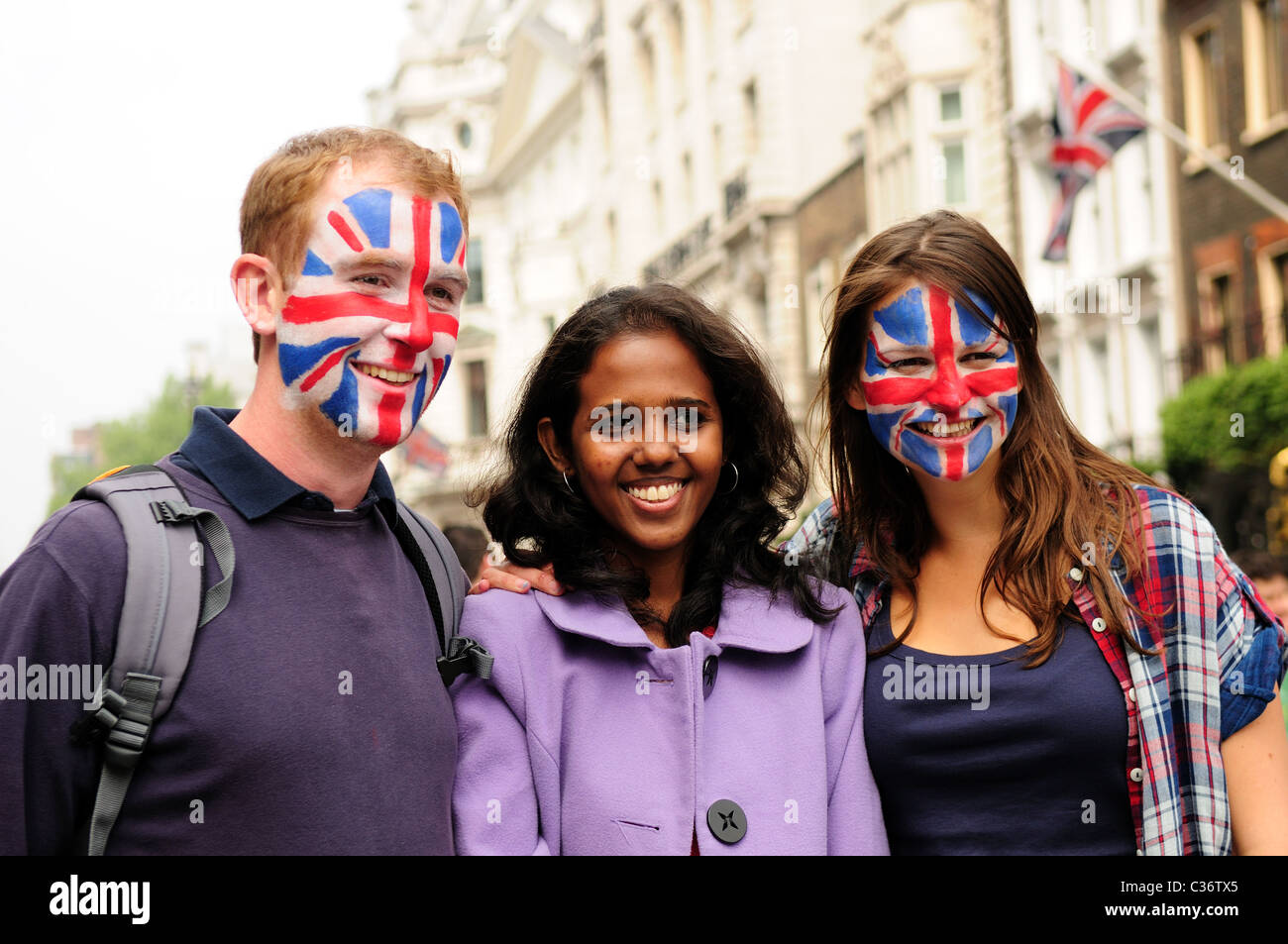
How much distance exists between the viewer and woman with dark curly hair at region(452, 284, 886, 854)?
310 cm

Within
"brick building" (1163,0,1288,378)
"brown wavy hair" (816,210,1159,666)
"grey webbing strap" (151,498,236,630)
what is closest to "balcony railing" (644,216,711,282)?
"brick building" (1163,0,1288,378)

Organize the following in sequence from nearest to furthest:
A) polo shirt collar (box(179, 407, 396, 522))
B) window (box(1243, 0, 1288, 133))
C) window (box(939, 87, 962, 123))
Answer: polo shirt collar (box(179, 407, 396, 522))
window (box(1243, 0, 1288, 133))
window (box(939, 87, 962, 123))

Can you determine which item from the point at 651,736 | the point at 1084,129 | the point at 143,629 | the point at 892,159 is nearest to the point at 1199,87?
A: the point at 1084,129

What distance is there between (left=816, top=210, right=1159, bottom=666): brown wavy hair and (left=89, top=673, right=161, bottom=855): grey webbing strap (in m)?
1.68

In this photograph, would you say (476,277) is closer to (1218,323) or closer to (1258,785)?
(1218,323)

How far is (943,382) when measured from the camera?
3.57 m

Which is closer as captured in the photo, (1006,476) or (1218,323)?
(1006,476)

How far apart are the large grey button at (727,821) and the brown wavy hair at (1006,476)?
0.65m

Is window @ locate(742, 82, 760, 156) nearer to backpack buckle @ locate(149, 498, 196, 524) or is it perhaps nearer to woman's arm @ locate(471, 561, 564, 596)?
woman's arm @ locate(471, 561, 564, 596)

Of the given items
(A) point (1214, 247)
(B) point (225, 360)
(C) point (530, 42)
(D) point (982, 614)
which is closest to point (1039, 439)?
(D) point (982, 614)

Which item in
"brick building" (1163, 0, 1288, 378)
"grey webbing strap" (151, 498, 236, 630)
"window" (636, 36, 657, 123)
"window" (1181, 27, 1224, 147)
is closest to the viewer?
"grey webbing strap" (151, 498, 236, 630)

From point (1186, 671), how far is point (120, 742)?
209 cm

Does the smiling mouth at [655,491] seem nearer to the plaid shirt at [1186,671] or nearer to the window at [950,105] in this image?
the plaid shirt at [1186,671]
